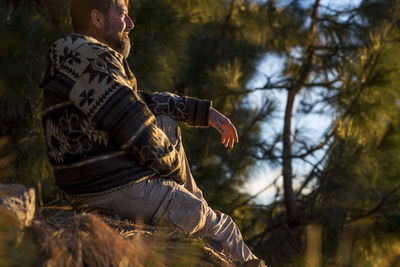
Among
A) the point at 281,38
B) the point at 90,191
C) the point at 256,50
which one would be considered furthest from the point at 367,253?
the point at 90,191

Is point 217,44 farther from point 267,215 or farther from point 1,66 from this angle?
point 1,66

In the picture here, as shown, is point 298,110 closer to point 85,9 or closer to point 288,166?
point 288,166

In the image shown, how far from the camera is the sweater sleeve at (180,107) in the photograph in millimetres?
2012

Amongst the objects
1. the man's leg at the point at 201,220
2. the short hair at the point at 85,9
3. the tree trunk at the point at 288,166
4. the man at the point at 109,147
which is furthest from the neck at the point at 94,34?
the tree trunk at the point at 288,166

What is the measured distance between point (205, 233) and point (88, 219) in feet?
2.24

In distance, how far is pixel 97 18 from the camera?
1.85 metres

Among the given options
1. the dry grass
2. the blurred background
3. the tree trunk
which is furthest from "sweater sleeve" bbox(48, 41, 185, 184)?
the tree trunk

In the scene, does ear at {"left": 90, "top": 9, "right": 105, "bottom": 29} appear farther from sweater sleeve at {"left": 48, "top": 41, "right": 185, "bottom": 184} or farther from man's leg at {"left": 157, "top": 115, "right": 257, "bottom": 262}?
man's leg at {"left": 157, "top": 115, "right": 257, "bottom": 262}

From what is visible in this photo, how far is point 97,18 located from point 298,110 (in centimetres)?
281

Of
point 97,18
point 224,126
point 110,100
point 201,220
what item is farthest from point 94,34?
point 201,220

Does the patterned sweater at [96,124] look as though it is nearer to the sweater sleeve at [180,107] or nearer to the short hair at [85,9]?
the short hair at [85,9]

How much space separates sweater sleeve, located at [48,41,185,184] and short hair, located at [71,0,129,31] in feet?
0.78

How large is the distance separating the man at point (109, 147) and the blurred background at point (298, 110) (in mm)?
1695

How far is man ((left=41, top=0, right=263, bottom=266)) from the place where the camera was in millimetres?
1603
